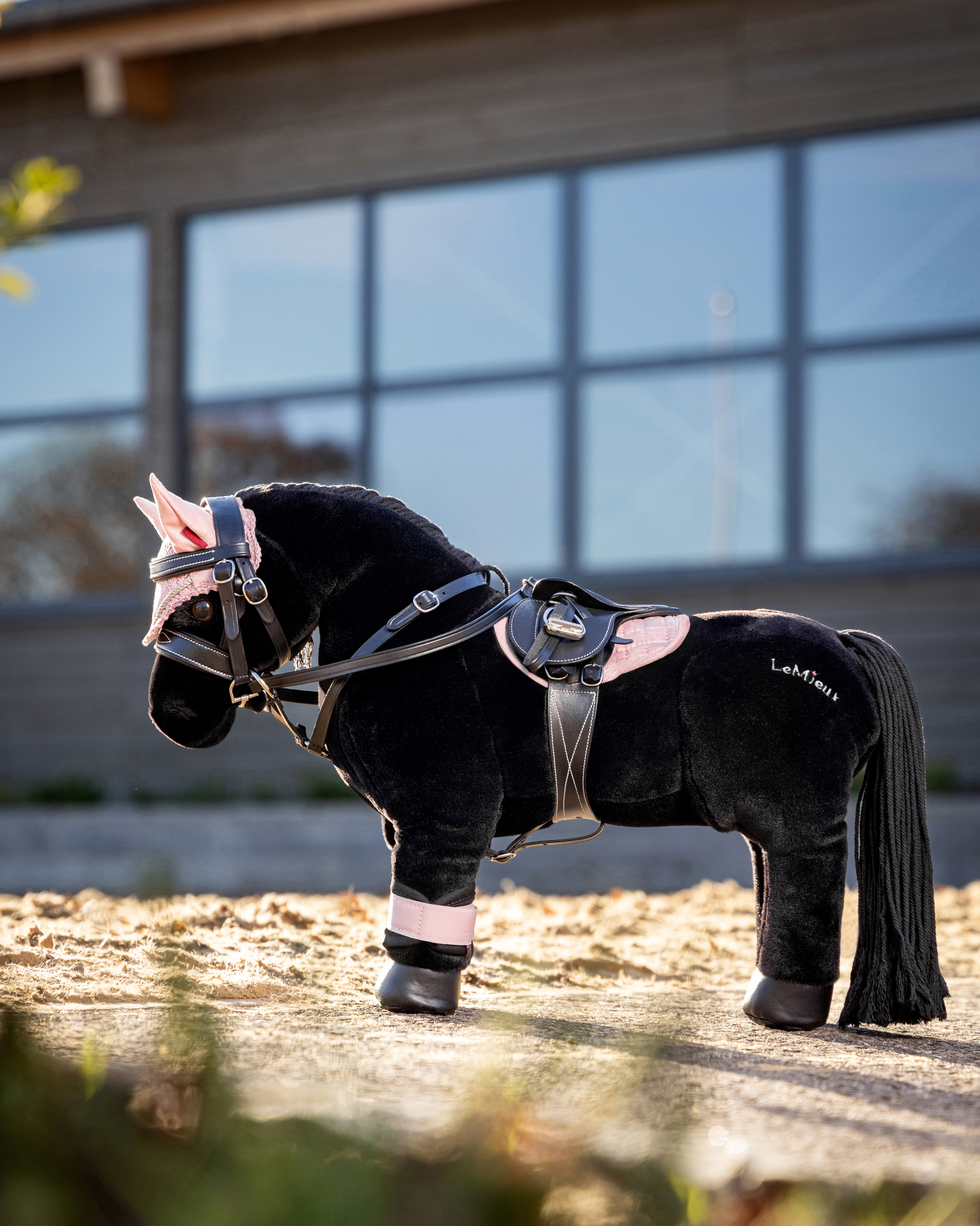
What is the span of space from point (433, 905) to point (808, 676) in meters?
0.86

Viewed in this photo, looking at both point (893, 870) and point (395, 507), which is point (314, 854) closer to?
point (395, 507)

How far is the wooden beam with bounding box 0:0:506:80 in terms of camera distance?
7555 millimetres

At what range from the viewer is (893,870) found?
2564 millimetres

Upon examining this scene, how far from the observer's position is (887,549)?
7.28m

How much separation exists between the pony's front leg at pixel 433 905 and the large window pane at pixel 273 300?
20.9 ft

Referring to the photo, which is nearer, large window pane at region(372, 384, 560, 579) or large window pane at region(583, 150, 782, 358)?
large window pane at region(583, 150, 782, 358)

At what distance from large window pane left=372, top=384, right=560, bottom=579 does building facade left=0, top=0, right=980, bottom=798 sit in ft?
0.07

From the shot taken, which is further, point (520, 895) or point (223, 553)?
point (520, 895)

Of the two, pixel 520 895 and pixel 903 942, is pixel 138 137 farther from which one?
pixel 903 942

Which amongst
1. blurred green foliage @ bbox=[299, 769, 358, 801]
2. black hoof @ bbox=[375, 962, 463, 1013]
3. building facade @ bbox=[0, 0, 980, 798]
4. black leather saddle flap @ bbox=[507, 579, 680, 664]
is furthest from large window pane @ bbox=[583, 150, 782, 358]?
black hoof @ bbox=[375, 962, 463, 1013]

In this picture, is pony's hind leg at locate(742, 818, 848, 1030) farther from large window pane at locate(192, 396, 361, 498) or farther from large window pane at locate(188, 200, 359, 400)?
large window pane at locate(188, 200, 359, 400)

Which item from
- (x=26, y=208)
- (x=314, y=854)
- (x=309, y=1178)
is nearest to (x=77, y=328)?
(x=314, y=854)

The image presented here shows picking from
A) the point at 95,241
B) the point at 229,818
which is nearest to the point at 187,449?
the point at 95,241

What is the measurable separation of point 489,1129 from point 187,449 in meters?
7.87
